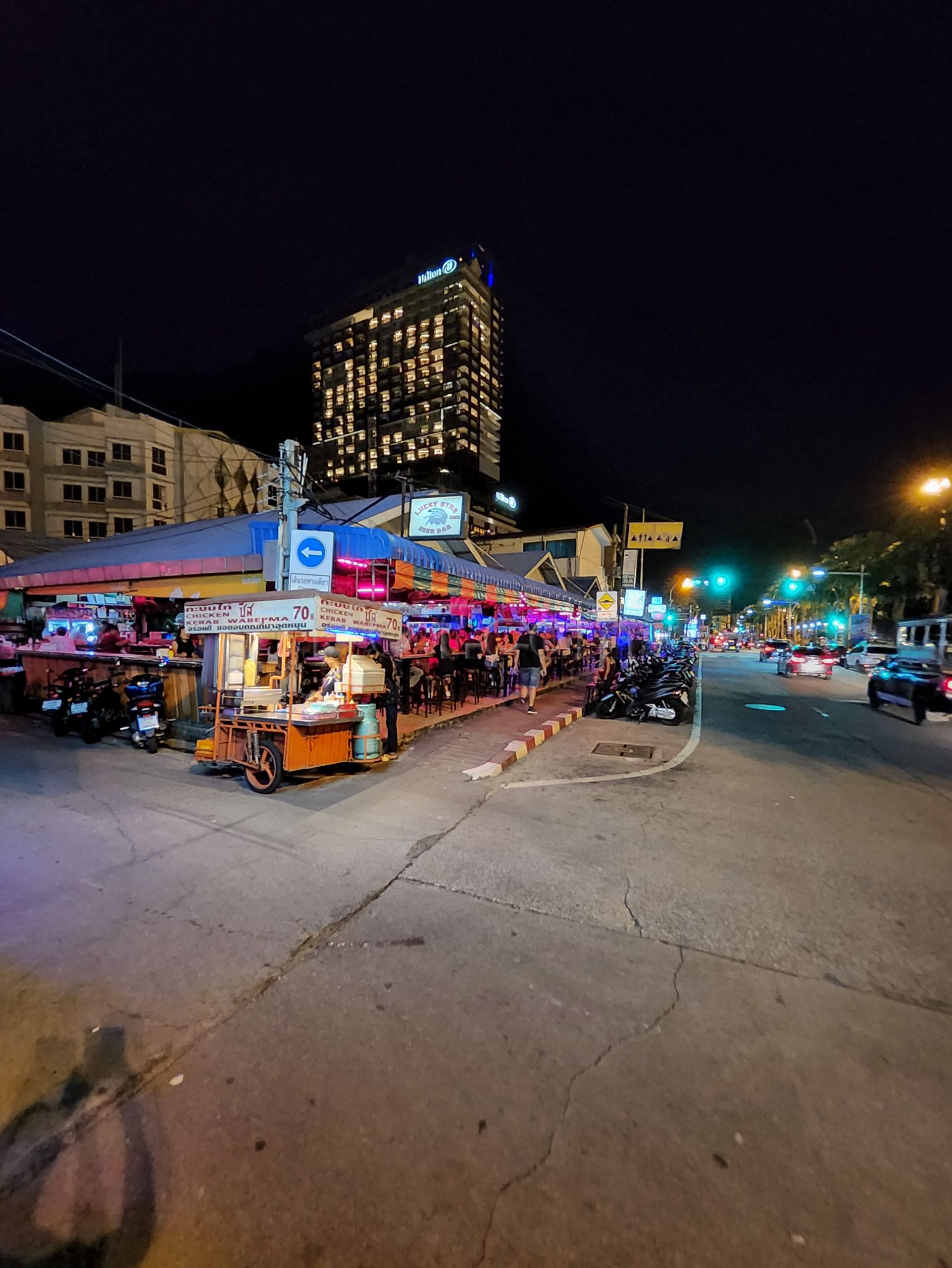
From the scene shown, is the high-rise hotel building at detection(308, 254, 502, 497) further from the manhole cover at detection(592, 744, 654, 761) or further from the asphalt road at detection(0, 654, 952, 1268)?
the asphalt road at detection(0, 654, 952, 1268)

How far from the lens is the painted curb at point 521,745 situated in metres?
7.77

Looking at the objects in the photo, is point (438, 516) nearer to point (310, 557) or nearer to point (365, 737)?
point (310, 557)

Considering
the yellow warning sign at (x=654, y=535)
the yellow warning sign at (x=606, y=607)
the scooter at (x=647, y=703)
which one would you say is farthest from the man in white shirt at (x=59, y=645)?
the yellow warning sign at (x=654, y=535)

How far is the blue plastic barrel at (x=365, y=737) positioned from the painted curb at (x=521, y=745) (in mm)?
1380

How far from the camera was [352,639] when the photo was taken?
7762 millimetres

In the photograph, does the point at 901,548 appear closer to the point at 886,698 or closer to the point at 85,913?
the point at 886,698

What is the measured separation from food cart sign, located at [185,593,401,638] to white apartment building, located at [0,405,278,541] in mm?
34116

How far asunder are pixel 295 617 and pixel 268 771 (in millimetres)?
1968

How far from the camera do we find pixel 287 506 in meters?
9.23

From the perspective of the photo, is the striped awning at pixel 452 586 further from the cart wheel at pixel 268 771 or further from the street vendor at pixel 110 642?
the street vendor at pixel 110 642

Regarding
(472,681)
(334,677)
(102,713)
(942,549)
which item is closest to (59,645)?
(102,713)

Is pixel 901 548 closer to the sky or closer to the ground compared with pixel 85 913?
closer to the sky

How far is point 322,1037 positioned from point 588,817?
3893 mm

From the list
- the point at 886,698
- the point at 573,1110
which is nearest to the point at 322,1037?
the point at 573,1110
